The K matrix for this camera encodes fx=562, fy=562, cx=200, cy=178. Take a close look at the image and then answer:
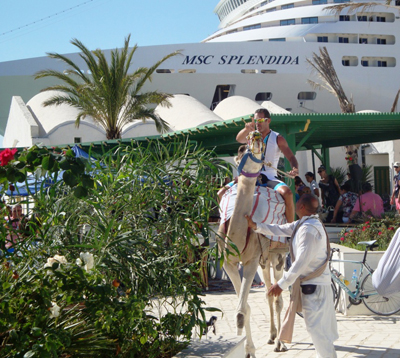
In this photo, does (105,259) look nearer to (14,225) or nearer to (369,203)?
(14,225)

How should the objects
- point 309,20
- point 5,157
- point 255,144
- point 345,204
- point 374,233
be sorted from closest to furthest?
point 5,157 < point 255,144 < point 374,233 < point 345,204 < point 309,20

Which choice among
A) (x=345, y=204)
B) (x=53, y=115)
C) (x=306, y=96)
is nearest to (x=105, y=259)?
(x=345, y=204)

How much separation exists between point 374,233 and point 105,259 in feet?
25.2

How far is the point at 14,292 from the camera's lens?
3.25 m

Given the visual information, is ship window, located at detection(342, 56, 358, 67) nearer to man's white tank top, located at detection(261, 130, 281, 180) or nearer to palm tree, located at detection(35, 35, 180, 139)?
palm tree, located at detection(35, 35, 180, 139)

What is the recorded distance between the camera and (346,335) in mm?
6922

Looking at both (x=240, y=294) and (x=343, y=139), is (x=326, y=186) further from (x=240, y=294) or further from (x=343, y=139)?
(x=240, y=294)

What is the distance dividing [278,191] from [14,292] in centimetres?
378

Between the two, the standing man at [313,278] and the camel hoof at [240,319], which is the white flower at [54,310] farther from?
the camel hoof at [240,319]

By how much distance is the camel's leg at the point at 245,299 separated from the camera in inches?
221

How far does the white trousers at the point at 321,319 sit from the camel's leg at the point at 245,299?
803 millimetres

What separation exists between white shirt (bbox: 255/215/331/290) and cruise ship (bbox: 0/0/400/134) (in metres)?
34.0

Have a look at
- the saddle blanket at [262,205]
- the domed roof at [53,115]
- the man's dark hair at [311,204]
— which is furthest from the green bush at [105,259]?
the domed roof at [53,115]

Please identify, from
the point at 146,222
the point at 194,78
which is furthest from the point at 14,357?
the point at 194,78
